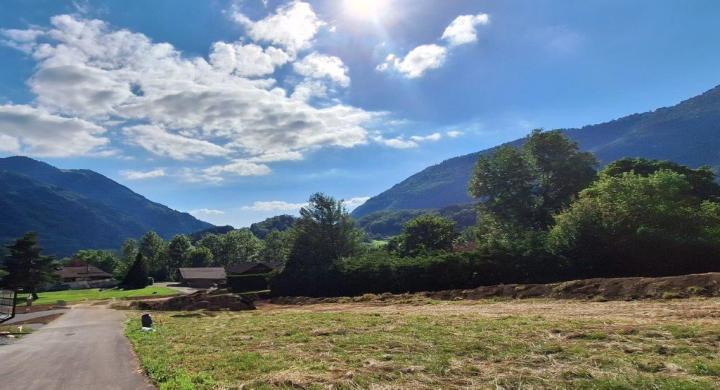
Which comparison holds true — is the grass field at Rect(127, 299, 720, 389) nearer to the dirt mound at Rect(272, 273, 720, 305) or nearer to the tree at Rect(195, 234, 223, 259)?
the dirt mound at Rect(272, 273, 720, 305)

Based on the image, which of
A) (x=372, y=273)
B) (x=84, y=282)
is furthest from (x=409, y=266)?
(x=84, y=282)

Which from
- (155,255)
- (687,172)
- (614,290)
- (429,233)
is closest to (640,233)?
(614,290)

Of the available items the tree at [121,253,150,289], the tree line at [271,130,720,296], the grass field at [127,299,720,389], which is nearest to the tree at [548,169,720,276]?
the tree line at [271,130,720,296]

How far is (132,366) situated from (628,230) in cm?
3422

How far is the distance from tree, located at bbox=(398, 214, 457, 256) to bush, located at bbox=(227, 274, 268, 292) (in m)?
25.0

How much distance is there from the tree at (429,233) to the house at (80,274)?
329 feet

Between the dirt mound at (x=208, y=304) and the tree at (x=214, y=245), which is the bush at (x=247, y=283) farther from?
the tree at (x=214, y=245)

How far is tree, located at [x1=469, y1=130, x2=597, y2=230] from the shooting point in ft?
179

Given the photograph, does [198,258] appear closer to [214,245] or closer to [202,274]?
[214,245]

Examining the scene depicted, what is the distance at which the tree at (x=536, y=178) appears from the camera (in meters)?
54.6

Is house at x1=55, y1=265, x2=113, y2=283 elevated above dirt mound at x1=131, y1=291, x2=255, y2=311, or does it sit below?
above

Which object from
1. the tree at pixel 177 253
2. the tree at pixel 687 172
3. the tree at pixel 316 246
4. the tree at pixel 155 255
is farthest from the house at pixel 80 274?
the tree at pixel 687 172

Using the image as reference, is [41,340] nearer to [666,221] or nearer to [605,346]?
[605,346]

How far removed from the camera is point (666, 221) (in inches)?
1275
